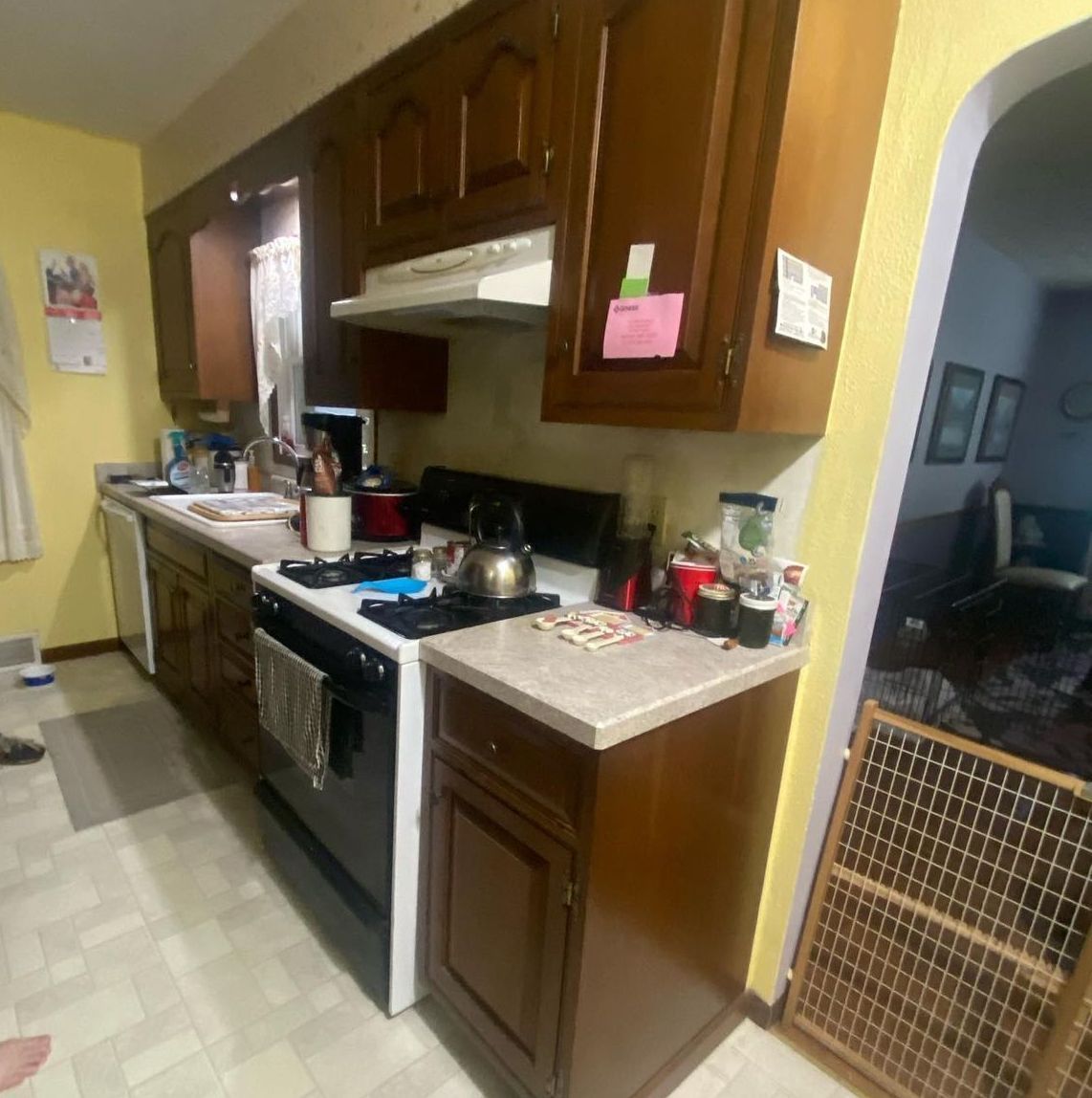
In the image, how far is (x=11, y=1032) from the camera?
1284 mm

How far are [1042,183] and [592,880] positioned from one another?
295 cm

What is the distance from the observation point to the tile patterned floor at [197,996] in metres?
1.23

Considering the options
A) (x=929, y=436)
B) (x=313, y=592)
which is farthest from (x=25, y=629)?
(x=929, y=436)

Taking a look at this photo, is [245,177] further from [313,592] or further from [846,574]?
[846,574]

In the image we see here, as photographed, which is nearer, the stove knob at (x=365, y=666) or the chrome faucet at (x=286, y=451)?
the stove knob at (x=365, y=666)

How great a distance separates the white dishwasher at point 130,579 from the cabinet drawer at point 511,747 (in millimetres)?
2193

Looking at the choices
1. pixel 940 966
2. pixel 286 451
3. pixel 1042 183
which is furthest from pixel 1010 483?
pixel 286 451

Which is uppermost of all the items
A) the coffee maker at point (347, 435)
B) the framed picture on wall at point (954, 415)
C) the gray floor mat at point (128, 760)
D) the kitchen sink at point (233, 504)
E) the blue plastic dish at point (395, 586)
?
the framed picture on wall at point (954, 415)

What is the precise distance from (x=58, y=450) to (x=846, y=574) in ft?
11.3

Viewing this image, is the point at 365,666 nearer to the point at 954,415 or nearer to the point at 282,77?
the point at 282,77

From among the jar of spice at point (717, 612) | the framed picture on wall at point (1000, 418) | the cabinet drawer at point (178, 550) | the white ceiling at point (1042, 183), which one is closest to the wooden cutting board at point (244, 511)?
the cabinet drawer at point (178, 550)

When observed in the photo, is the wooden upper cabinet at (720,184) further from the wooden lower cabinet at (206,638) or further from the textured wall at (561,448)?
the wooden lower cabinet at (206,638)

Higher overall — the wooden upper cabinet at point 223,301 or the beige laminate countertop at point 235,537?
the wooden upper cabinet at point 223,301

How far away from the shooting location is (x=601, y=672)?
40.6 inches
